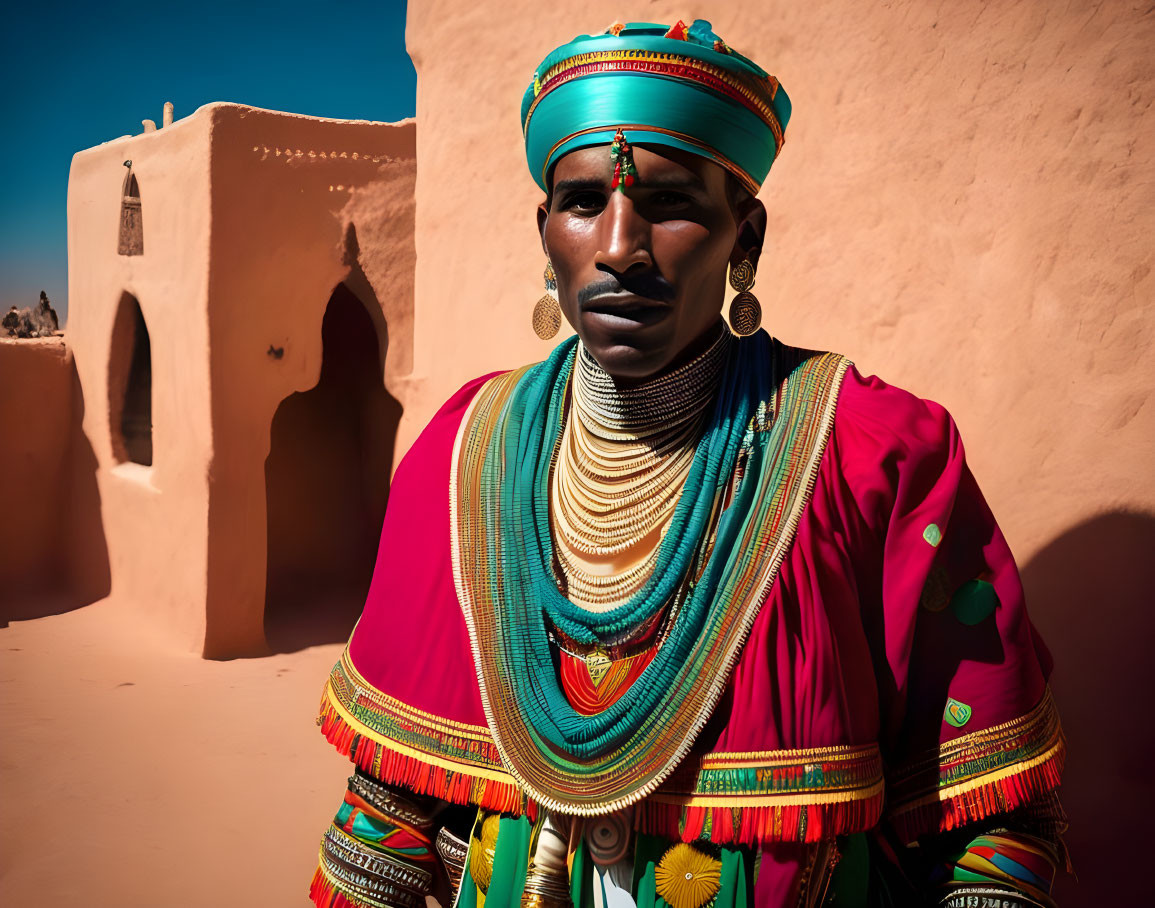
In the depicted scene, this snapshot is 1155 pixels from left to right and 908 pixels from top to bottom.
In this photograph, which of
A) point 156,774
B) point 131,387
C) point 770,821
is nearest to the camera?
point 770,821

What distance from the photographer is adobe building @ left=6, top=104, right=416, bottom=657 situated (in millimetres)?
6766

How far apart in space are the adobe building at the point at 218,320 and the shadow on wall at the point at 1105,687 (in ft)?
16.3

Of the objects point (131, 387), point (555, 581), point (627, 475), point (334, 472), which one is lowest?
point (334, 472)

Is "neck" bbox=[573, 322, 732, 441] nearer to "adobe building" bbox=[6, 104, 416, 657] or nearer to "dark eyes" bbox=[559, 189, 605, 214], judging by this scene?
"dark eyes" bbox=[559, 189, 605, 214]

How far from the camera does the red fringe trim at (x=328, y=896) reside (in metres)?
1.49

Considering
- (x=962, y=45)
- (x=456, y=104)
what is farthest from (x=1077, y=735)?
(x=456, y=104)

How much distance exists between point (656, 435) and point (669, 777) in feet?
1.66

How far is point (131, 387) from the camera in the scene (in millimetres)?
8141

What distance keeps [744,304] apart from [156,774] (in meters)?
4.95

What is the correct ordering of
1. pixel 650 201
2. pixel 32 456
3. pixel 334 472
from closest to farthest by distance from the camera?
1. pixel 650 201
2. pixel 32 456
3. pixel 334 472

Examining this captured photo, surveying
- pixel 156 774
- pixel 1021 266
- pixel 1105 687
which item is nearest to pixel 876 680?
pixel 1105 687

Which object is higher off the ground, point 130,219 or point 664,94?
point 130,219

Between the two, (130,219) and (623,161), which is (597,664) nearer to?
(623,161)

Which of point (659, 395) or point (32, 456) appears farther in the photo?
point (32, 456)
